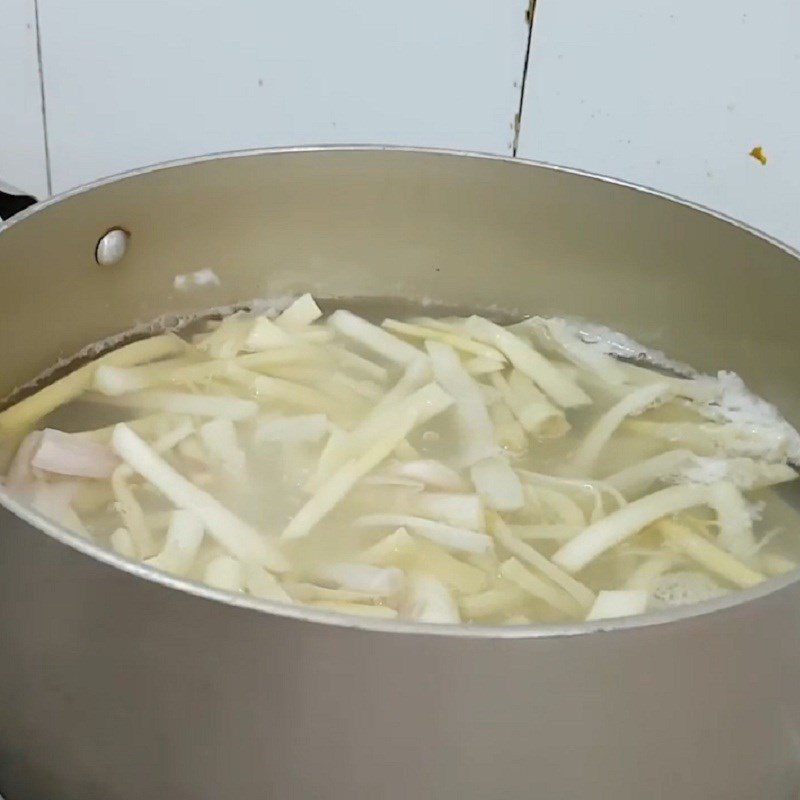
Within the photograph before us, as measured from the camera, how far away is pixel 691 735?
38 centimetres

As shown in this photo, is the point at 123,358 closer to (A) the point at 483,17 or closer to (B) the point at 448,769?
(A) the point at 483,17

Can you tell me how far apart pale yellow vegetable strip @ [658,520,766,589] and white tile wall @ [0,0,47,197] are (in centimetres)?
62

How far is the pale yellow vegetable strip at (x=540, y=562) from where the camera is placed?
56 cm

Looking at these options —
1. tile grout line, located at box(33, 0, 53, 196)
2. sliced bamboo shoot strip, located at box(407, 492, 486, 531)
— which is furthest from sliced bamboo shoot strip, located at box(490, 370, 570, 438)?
tile grout line, located at box(33, 0, 53, 196)

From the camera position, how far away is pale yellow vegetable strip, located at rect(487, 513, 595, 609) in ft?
1.83

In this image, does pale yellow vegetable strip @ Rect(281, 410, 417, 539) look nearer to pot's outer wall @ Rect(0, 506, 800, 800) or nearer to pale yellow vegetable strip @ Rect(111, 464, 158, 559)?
pale yellow vegetable strip @ Rect(111, 464, 158, 559)

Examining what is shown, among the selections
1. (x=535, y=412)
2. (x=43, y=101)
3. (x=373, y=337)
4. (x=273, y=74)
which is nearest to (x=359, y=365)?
(x=373, y=337)

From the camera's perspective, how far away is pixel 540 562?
57cm

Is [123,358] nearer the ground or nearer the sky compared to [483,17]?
nearer the ground

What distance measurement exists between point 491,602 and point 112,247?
368 mm

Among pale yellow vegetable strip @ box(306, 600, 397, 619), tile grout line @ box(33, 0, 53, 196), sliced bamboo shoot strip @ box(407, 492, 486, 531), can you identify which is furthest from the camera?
tile grout line @ box(33, 0, 53, 196)

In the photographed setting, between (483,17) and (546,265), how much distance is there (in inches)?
7.2

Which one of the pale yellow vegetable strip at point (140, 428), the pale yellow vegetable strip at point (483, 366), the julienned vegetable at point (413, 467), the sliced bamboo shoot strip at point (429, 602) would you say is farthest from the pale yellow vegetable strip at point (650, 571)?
the pale yellow vegetable strip at point (140, 428)

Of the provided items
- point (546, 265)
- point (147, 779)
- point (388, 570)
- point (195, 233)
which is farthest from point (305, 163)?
point (147, 779)
